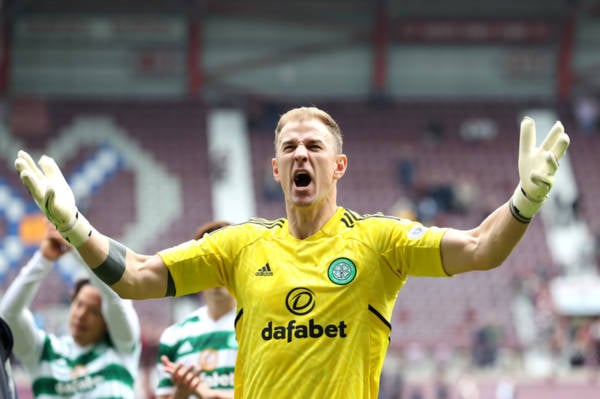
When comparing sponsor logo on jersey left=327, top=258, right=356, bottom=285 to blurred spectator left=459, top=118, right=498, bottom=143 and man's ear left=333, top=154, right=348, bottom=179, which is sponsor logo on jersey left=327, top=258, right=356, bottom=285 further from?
blurred spectator left=459, top=118, right=498, bottom=143

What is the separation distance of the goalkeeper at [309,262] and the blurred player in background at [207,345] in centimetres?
147

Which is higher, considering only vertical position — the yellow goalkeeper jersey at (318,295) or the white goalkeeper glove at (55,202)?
the white goalkeeper glove at (55,202)

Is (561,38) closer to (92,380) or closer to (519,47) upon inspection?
(519,47)

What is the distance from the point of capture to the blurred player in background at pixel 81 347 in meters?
5.80

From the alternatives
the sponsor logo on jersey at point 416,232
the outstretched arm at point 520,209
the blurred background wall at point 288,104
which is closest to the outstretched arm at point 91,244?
the sponsor logo on jersey at point 416,232

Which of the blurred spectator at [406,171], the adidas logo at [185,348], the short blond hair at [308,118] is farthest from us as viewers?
the blurred spectator at [406,171]

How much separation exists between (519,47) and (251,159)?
27.2 ft

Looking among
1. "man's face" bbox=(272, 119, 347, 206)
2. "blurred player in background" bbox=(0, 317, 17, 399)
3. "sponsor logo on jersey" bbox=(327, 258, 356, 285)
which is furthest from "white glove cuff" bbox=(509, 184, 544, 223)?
"blurred player in background" bbox=(0, 317, 17, 399)

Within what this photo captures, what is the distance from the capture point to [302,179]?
3.98 m

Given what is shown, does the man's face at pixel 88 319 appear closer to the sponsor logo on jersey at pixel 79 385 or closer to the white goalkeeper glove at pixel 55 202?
the sponsor logo on jersey at pixel 79 385

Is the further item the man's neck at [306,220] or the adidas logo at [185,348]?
the adidas logo at [185,348]

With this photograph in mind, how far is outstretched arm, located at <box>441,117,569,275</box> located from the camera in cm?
347

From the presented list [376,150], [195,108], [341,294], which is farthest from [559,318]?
[341,294]

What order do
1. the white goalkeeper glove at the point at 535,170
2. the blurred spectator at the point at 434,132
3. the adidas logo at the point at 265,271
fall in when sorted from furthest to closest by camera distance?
the blurred spectator at the point at 434,132, the adidas logo at the point at 265,271, the white goalkeeper glove at the point at 535,170
